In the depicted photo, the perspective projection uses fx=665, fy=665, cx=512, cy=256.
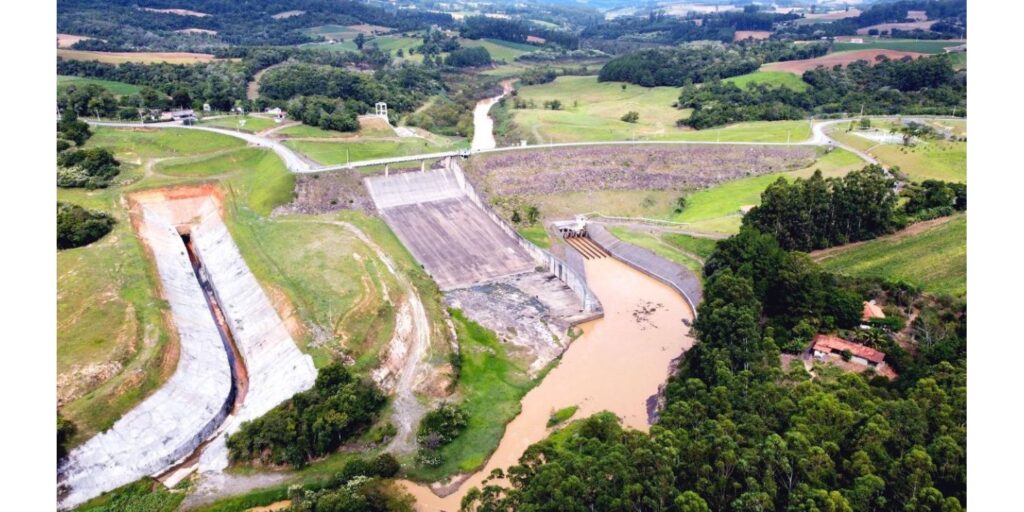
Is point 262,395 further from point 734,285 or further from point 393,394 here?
point 734,285

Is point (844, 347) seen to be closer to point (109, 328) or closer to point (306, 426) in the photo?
point (306, 426)

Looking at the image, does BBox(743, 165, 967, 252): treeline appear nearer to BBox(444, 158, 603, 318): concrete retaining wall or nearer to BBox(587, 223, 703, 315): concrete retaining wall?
BBox(587, 223, 703, 315): concrete retaining wall

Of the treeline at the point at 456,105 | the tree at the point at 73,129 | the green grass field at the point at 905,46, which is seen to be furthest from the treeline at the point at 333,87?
the green grass field at the point at 905,46

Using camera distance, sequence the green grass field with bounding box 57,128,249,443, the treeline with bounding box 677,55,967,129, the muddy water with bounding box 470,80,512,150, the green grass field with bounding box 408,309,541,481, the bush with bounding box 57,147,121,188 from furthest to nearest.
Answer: the treeline with bounding box 677,55,967,129 < the muddy water with bounding box 470,80,512,150 < the bush with bounding box 57,147,121,188 < the green grass field with bounding box 57,128,249,443 < the green grass field with bounding box 408,309,541,481

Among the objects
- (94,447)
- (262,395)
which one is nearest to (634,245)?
(262,395)

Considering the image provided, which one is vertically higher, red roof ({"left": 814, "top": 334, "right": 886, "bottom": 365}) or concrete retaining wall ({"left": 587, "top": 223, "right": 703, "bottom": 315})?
concrete retaining wall ({"left": 587, "top": 223, "right": 703, "bottom": 315})

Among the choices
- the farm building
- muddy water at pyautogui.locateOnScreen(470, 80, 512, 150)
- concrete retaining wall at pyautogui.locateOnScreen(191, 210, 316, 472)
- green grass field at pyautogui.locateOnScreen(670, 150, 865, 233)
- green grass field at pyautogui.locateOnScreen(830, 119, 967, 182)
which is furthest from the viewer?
muddy water at pyautogui.locateOnScreen(470, 80, 512, 150)

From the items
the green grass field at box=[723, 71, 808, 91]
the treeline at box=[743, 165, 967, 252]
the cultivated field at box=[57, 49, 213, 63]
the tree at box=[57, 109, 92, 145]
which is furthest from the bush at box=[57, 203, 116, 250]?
the green grass field at box=[723, 71, 808, 91]
